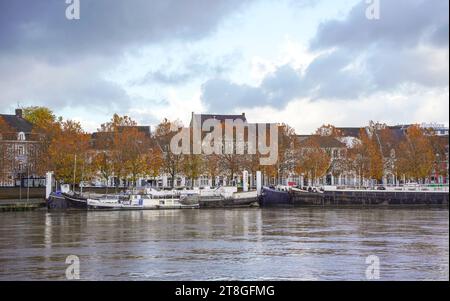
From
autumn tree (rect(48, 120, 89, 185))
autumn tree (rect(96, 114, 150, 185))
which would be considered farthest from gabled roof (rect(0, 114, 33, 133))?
autumn tree (rect(48, 120, 89, 185))

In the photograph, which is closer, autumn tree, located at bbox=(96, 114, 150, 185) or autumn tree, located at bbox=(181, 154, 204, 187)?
autumn tree, located at bbox=(96, 114, 150, 185)

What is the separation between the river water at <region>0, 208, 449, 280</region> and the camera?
34.8m

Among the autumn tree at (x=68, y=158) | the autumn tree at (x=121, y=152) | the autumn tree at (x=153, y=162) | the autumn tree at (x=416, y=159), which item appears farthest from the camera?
the autumn tree at (x=416, y=159)

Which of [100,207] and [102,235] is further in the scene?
[100,207]

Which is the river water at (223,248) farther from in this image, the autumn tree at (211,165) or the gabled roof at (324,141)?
the gabled roof at (324,141)

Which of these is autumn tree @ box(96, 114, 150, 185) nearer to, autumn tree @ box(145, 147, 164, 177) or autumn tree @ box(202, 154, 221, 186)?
autumn tree @ box(145, 147, 164, 177)

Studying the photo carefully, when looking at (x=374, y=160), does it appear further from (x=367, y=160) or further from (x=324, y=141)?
(x=324, y=141)

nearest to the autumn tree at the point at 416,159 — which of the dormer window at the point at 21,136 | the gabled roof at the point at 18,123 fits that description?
the dormer window at the point at 21,136

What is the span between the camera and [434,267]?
36594 millimetres

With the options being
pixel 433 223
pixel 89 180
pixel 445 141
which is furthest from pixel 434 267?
pixel 445 141

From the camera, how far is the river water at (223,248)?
114 ft

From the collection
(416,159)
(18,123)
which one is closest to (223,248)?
(416,159)
